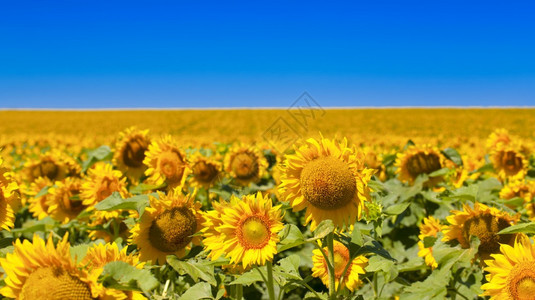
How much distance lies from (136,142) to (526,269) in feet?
9.62

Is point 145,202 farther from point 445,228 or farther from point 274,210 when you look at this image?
point 445,228

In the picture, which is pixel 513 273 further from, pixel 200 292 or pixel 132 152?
pixel 132 152

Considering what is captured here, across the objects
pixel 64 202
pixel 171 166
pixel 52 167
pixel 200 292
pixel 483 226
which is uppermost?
pixel 171 166

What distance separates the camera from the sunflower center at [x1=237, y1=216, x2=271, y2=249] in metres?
2.01

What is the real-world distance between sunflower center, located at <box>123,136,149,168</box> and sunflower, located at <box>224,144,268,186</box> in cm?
92

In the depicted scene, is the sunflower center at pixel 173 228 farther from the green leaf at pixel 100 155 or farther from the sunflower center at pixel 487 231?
the green leaf at pixel 100 155

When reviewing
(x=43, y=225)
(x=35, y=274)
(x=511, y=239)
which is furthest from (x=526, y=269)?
(x=43, y=225)

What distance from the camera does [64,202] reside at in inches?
148

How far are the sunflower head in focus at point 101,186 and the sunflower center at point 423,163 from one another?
270 centimetres

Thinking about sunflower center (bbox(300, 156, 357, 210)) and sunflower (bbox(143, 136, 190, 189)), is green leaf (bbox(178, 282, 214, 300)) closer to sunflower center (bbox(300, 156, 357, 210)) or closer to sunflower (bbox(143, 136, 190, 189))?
sunflower center (bbox(300, 156, 357, 210))

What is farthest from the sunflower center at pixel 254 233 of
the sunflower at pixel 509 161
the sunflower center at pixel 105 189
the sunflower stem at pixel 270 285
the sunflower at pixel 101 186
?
the sunflower at pixel 509 161

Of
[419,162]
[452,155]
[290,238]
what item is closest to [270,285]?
[290,238]

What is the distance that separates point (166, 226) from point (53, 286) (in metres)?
0.92

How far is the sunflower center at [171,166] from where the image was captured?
10.8ft
